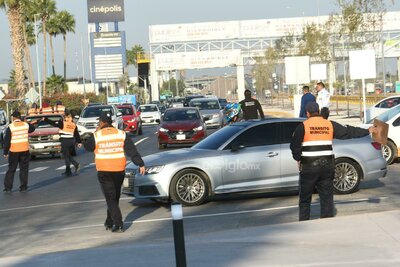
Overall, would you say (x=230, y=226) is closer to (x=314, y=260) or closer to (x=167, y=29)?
(x=314, y=260)

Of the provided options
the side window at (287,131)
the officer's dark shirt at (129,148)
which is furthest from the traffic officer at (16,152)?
the officer's dark shirt at (129,148)

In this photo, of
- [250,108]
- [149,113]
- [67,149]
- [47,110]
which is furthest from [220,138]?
[149,113]

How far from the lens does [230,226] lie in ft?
39.5

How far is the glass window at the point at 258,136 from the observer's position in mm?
14758

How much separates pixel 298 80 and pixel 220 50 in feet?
160

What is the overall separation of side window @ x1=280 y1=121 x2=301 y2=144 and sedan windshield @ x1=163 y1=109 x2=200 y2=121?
52.9 ft

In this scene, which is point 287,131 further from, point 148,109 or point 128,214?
point 148,109

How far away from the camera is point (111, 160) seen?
12.0 m

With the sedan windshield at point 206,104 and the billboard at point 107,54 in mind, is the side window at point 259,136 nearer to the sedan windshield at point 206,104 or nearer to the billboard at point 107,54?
the sedan windshield at point 206,104

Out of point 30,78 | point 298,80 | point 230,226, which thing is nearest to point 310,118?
point 230,226

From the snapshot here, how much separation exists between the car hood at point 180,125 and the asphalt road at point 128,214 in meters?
11.6

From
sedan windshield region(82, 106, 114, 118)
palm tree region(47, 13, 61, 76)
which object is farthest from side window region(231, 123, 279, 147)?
palm tree region(47, 13, 61, 76)

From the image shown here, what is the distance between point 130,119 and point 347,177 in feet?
92.1

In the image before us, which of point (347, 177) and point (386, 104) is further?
point (386, 104)
